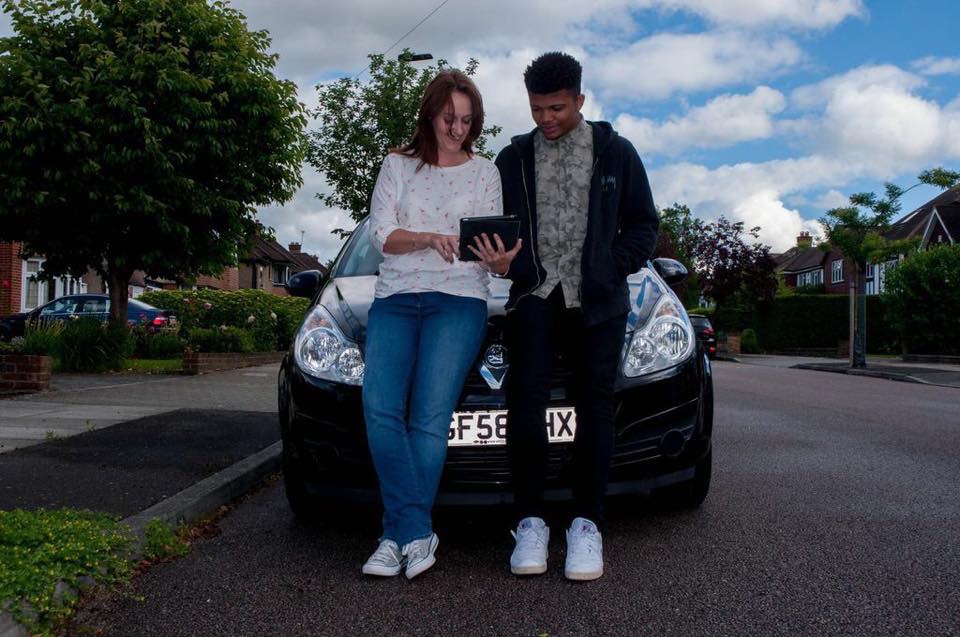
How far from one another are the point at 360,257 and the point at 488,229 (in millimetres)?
1539

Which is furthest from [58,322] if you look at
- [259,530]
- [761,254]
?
[761,254]

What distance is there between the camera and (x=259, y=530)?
13.0 feet

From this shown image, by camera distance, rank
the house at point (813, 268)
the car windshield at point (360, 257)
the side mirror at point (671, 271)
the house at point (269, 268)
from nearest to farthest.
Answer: the car windshield at point (360, 257) < the side mirror at point (671, 271) < the house at point (269, 268) < the house at point (813, 268)

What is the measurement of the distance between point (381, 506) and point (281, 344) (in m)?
16.9

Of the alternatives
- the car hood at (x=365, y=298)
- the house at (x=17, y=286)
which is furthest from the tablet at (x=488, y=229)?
the house at (x=17, y=286)

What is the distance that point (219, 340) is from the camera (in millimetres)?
14953

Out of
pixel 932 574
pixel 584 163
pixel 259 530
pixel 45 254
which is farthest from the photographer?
pixel 45 254

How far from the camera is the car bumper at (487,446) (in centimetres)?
339

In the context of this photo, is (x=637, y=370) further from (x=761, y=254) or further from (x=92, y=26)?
(x=761, y=254)

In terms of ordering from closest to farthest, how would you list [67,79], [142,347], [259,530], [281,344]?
1. [259,530]
2. [67,79]
3. [142,347]
4. [281,344]

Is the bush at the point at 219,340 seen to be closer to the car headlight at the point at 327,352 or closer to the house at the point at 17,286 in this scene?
the car headlight at the point at 327,352

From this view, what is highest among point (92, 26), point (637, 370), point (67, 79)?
point (92, 26)

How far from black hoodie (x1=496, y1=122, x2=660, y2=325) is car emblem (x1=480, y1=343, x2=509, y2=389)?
9.0 inches

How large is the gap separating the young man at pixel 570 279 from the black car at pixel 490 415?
0.36ft
